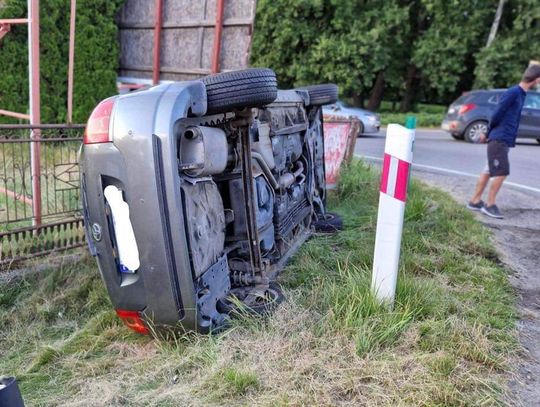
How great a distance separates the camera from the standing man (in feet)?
18.3

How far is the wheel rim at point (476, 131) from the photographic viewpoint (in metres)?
14.8

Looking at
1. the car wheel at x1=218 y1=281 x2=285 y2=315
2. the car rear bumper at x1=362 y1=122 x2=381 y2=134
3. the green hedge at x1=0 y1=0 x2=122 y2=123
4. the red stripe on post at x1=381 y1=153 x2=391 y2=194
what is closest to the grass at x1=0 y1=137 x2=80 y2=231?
the car wheel at x1=218 y1=281 x2=285 y2=315

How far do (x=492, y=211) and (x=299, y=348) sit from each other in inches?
160

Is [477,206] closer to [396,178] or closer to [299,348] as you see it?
[396,178]

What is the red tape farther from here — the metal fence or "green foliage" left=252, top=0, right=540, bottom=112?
"green foliage" left=252, top=0, right=540, bottom=112

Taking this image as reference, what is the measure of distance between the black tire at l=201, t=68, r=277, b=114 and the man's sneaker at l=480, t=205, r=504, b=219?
12.7 ft

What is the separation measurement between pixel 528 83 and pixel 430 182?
226 cm

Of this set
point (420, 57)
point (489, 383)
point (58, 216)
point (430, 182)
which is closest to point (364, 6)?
point (420, 57)

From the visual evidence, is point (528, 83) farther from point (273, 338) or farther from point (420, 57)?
point (420, 57)

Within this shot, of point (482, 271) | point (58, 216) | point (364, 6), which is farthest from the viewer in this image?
point (364, 6)

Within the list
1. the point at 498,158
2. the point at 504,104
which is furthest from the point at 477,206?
the point at 504,104

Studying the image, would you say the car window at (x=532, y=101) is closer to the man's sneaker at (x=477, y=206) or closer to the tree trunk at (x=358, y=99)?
the man's sneaker at (x=477, y=206)

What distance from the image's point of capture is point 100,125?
2.42 metres

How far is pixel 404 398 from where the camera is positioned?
2109mm
